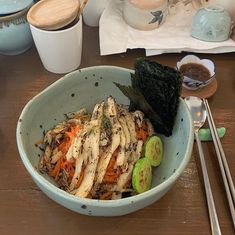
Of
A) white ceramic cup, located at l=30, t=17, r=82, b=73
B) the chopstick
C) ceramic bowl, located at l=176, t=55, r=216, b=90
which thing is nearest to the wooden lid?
white ceramic cup, located at l=30, t=17, r=82, b=73

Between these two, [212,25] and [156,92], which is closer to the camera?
[156,92]

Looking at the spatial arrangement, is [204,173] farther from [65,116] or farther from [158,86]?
[65,116]

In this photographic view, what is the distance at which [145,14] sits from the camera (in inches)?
37.2

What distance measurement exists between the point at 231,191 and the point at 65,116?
0.36m

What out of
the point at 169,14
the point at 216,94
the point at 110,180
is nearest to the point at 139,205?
the point at 110,180

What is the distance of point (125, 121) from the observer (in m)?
0.67

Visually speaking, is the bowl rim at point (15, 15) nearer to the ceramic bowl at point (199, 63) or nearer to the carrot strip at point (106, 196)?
the ceramic bowl at point (199, 63)

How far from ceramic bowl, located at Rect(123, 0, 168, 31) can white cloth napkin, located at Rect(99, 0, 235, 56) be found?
2 centimetres

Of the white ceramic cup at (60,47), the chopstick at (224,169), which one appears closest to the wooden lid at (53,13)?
the white ceramic cup at (60,47)

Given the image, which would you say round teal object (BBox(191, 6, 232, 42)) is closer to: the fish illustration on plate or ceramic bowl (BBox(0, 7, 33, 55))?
the fish illustration on plate

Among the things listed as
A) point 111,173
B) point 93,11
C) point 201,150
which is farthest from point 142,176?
point 93,11

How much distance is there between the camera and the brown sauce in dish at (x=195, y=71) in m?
0.84

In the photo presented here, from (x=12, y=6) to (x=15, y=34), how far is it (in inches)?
2.6

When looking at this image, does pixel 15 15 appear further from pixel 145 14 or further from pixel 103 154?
pixel 103 154
